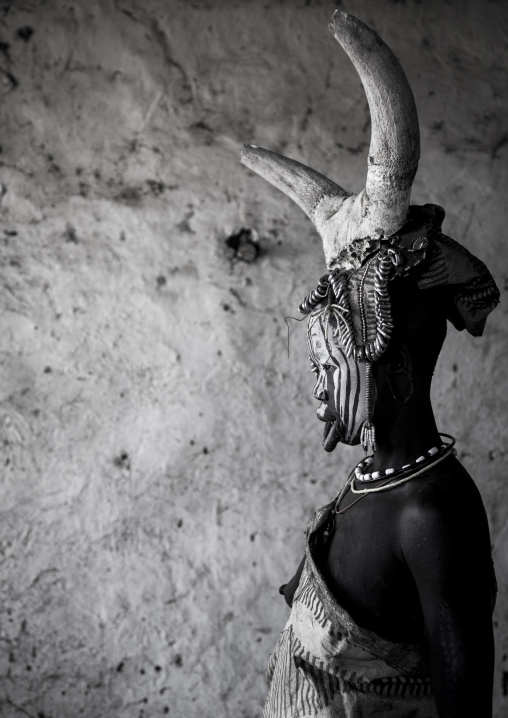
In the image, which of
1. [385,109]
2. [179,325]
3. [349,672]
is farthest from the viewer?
[179,325]

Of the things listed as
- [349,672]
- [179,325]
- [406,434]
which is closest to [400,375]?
[406,434]

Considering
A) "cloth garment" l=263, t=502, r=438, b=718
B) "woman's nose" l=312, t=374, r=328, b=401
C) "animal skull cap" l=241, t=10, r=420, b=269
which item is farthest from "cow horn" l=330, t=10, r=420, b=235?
"cloth garment" l=263, t=502, r=438, b=718

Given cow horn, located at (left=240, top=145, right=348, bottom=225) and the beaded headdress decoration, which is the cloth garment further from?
cow horn, located at (left=240, top=145, right=348, bottom=225)

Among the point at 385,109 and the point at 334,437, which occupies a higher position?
the point at 385,109

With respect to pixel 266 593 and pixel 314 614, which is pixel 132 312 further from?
pixel 314 614

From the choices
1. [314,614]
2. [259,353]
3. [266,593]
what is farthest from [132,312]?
[314,614]

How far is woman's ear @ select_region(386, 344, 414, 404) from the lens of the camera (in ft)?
3.78

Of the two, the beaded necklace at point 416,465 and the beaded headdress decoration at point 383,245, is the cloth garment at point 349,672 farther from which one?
the beaded headdress decoration at point 383,245

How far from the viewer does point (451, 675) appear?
993mm

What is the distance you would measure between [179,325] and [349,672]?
1.11 meters

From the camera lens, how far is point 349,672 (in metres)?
1.15

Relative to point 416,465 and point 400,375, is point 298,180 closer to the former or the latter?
point 400,375

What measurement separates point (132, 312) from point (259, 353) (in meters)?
0.37

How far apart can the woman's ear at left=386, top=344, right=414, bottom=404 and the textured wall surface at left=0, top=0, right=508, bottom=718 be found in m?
0.84
